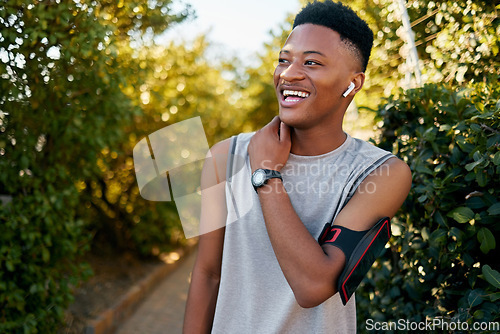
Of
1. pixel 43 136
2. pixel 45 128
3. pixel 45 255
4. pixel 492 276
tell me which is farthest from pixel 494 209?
pixel 43 136

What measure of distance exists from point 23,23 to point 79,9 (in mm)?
373

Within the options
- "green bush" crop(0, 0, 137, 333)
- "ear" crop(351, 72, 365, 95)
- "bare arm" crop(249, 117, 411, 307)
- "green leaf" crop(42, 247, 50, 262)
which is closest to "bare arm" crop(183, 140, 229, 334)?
"bare arm" crop(249, 117, 411, 307)

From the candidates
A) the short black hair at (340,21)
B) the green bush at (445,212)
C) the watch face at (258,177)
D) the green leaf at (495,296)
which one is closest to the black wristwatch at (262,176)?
the watch face at (258,177)

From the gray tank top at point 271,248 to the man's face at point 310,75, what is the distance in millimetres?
191

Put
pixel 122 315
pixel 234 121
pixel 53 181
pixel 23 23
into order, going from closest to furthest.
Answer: pixel 23 23, pixel 53 181, pixel 122 315, pixel 234 121

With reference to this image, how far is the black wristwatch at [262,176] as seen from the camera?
173cm

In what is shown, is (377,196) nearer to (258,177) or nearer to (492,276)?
(258,177)

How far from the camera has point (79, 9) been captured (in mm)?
3262

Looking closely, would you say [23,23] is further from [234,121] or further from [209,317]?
[234,121]

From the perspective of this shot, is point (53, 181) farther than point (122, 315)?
No

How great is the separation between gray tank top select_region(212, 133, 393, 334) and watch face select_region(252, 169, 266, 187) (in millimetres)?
143

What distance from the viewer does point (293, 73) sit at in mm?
1850

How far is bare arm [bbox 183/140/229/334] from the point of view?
1922mm

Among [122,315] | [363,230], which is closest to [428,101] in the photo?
[363,230]
